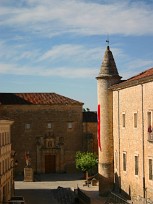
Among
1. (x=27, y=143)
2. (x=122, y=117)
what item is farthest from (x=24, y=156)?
(x=122, y=117)

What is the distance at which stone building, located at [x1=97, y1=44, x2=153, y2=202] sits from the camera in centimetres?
2923

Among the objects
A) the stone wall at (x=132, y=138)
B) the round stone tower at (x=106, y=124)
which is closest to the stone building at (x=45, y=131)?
the round stone tower at (x=106, y=124)

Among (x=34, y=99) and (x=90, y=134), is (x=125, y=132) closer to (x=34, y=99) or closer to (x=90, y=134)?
(x=90, y=134)

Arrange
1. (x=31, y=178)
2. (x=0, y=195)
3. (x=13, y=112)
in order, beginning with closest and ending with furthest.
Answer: (x=0, y=195) < (x=31, y=178) < (x=13, y=112)

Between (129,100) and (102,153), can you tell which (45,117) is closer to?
(102,153)

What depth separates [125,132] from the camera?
111ft

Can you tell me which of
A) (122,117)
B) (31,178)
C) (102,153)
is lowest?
(31,178)

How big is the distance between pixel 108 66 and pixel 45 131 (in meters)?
18.9

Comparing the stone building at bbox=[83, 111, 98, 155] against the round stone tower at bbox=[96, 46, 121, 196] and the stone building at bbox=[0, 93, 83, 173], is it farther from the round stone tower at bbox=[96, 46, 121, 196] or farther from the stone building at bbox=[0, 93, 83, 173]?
the round stone tower at bbox=[96, 46, 121, 196]

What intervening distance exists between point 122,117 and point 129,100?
217 cm

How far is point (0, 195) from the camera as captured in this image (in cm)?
3069

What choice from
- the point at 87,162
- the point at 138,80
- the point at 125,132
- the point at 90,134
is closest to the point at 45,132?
the point at 90,134

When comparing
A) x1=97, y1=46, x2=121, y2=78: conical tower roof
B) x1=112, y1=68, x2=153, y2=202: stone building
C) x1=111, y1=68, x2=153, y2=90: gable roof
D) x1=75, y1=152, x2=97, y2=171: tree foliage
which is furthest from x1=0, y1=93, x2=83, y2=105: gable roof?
x1=111, y1=68, x2=153, y2=90: gable roof

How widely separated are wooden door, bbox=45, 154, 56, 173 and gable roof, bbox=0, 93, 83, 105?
6068mm
